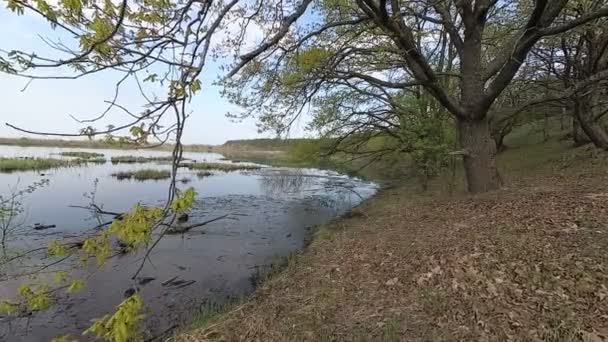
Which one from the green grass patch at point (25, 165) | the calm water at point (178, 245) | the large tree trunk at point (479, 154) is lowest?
the calm water at point (178, 245)

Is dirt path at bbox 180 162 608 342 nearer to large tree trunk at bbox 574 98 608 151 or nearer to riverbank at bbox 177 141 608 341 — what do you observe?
riverbank at bbox 177 141 608 341

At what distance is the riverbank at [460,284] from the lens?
3.48m

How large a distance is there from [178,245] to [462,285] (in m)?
8.20

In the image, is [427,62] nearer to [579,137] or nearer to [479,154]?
[479,154]

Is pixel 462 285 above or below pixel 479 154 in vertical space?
below

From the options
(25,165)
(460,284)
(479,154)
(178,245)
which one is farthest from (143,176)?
(460,284)

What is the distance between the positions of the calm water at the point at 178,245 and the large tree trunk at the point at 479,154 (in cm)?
514

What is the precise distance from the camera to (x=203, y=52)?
254 centimetres

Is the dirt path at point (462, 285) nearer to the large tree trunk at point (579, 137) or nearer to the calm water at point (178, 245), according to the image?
the calm water at point (178, 245)

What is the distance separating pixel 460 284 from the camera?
4.25 m

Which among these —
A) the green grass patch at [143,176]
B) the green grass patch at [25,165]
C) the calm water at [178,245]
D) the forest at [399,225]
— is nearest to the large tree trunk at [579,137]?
the forest at [399,225]

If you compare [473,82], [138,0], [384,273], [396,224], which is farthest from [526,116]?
[138,0]

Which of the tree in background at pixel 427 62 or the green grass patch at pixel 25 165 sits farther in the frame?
the green grass patch at pixel 25 165

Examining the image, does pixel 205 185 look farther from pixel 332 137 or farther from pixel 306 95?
pixel 306 95
